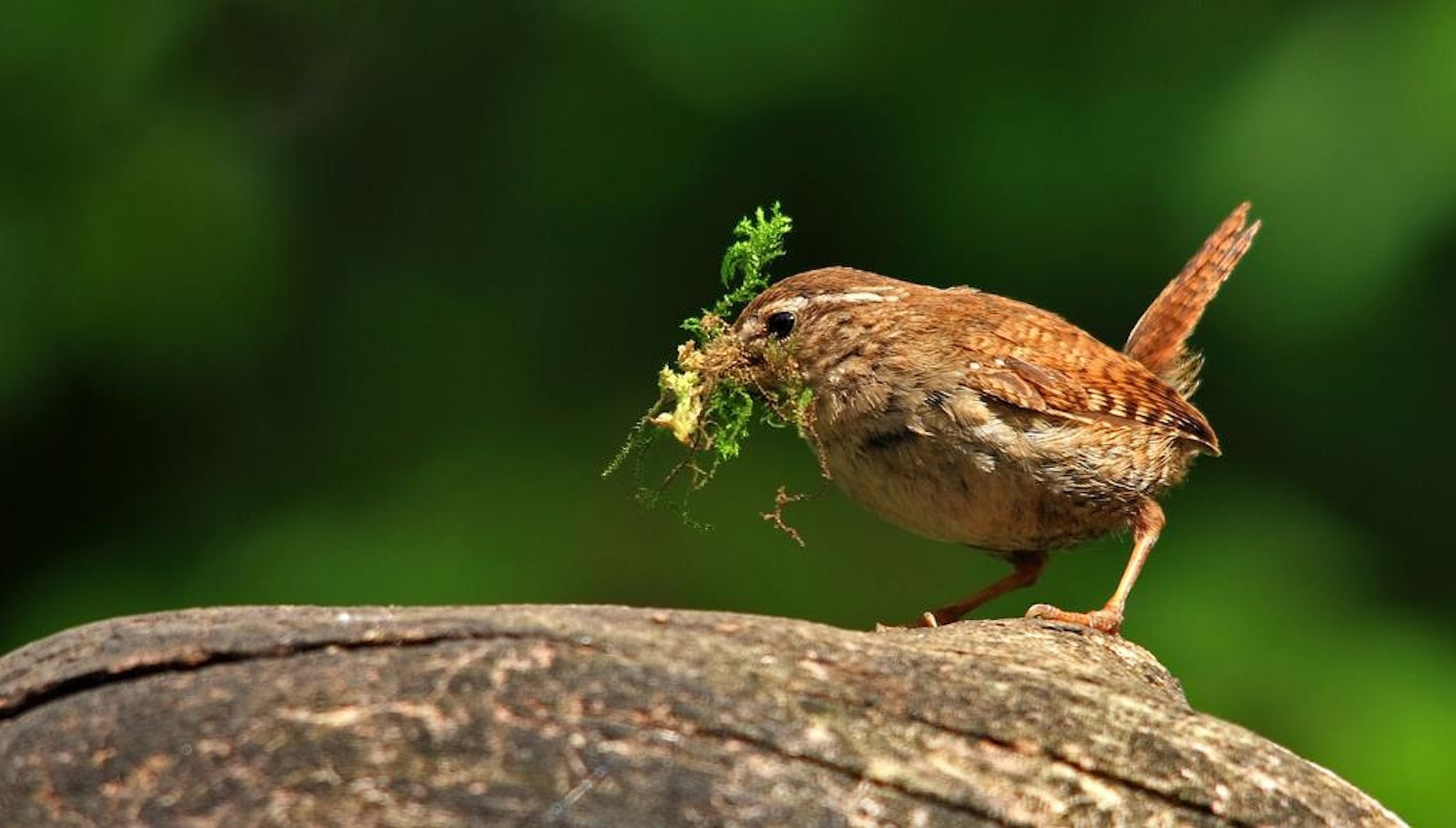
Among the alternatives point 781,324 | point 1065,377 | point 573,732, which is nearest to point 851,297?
point 781,324

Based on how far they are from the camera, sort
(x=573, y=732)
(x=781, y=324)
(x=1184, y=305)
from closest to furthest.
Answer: (x=573, y=732), (x=781, y=324), (x=1184, y=305)

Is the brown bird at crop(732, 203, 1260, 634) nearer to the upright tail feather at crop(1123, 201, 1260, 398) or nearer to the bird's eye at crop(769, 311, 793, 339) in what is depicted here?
the bird's eye at crop(769, 311, 793, 339)

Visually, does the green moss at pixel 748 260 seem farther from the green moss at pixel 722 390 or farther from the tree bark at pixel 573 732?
the tree bark at pixel 573 732

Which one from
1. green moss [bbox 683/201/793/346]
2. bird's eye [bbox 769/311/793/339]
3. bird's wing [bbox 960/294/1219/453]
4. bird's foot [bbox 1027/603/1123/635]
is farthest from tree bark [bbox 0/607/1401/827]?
bird's eye [bbox 769/311/793/339]

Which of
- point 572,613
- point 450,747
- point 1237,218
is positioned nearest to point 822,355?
point 1237,218

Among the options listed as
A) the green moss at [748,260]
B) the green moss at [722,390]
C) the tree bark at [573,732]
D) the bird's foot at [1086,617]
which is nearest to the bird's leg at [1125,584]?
the bird's foot at [1086,617]

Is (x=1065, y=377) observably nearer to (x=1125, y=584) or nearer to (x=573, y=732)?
(x=1125, y=584)

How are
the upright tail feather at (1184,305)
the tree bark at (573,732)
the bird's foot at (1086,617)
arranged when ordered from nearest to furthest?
the tree bark at (573,732) < the bird's foot at (1086,617) < the upright tail feather at (1184,305)
